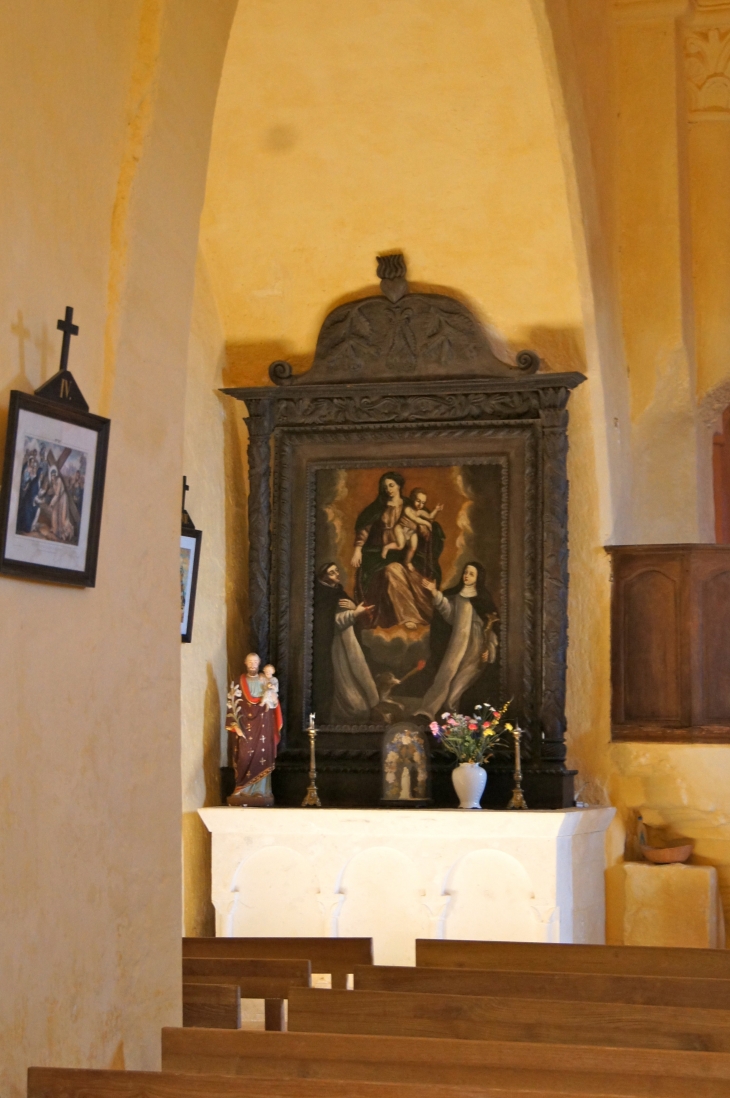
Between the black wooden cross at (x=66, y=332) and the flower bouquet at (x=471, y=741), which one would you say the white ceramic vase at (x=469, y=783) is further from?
the black wooden cross at (x=66, y=332)

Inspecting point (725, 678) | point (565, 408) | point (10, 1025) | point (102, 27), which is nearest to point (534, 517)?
point (565, 408)

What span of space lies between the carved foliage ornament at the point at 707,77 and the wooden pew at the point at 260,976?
779cm

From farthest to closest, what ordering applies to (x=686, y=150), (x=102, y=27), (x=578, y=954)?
(x=686, y=150), (x=578, y=954), (x=102, y=27)

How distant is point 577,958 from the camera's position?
566 cm

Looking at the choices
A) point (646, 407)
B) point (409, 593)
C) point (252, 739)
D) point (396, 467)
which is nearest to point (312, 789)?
point (252, 739)

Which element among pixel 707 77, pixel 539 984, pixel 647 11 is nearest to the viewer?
pixel 539 984

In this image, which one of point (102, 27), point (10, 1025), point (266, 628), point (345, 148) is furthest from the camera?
point (266, 628)

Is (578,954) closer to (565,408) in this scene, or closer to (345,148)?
(565,408)

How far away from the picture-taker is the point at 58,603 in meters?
3.88

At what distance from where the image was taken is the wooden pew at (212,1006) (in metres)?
4.69

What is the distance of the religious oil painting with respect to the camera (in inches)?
351

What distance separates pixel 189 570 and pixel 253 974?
3.55 meters

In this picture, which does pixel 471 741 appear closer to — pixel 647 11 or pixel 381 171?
pixel 381 171

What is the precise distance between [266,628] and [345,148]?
3.07 meters
